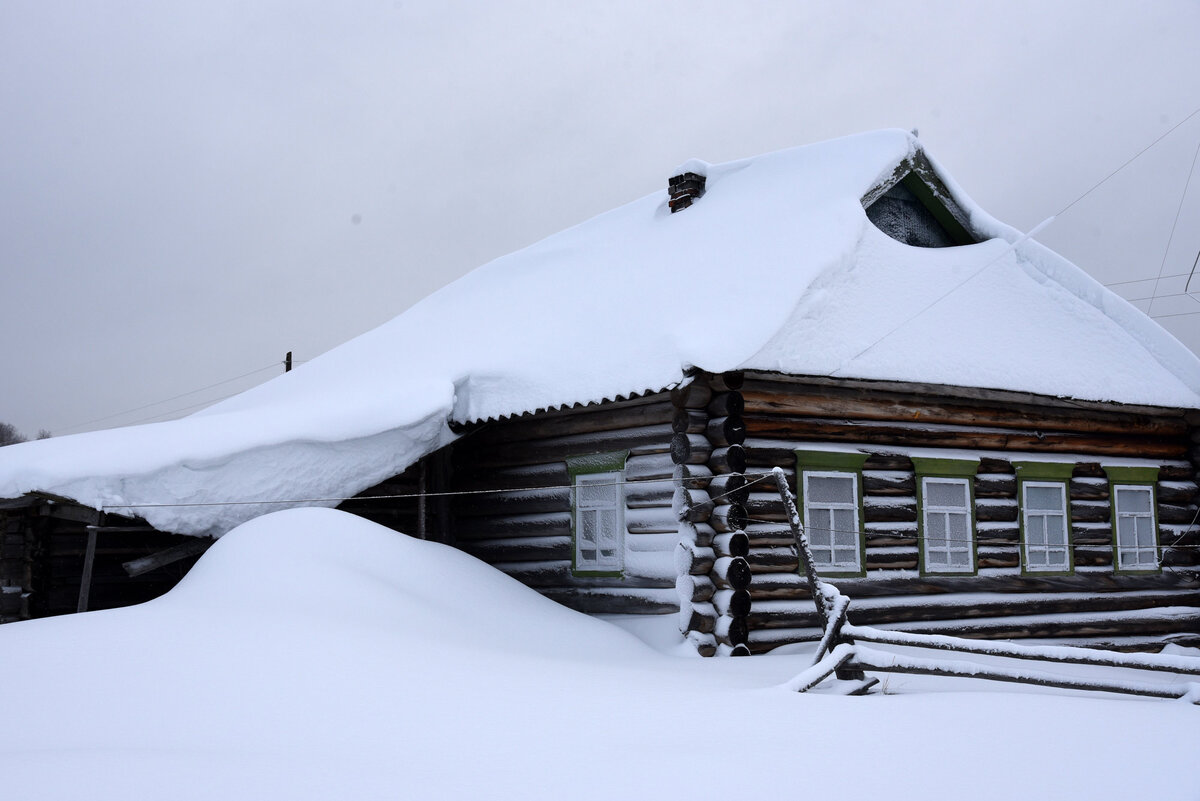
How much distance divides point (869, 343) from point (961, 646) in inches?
193

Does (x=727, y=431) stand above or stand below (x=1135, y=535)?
above

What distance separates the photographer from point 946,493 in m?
12.0

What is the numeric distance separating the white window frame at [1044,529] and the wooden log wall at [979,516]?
109 mm

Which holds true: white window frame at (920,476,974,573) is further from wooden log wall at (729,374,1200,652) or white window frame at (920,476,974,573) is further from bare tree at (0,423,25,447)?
bare tree at (0,423,25,447)

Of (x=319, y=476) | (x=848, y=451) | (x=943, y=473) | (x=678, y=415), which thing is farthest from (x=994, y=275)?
(x=319, y=476)

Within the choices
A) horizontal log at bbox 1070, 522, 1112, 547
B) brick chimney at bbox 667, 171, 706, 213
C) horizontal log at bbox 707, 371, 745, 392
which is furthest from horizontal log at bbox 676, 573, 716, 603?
brick chimney at bbox 667, 171, 706, 213

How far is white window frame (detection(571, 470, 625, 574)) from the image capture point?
11.3 m

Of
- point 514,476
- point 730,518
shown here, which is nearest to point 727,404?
point 730,518

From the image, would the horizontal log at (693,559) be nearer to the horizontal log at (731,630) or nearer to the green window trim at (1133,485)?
the horizontal log at (731,630)

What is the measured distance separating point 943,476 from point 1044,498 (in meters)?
1.80

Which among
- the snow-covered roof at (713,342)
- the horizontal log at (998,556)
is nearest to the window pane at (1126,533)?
the snow-covered roof at (713,342)

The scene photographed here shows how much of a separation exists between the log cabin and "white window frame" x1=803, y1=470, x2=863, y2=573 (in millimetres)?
Answer: 37

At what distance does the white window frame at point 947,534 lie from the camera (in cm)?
1173

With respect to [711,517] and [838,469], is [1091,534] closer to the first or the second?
[838,469]
